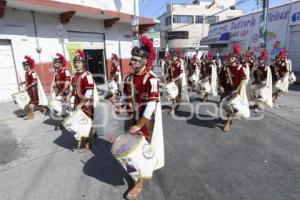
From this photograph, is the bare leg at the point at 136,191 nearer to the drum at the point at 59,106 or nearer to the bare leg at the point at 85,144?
the bare leg at the point at 85,144

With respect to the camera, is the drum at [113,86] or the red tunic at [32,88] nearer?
the red tunic at [32,88]

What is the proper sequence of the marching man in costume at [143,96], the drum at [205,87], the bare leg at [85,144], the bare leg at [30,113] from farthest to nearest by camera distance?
the drum at [205,87]
the bare leg at [30,113]
the bare leg at [85,144]
the marching man in costume at [143,96]

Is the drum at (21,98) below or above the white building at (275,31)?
below

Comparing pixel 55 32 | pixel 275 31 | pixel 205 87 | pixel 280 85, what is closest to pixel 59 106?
pixel 205 87

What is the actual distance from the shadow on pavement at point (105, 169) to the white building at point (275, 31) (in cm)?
1596

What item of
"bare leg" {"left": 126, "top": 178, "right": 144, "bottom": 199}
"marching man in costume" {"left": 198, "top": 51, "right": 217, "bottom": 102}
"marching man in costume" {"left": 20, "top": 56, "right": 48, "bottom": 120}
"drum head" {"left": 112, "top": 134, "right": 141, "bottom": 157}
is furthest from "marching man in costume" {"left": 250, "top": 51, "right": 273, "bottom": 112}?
A: "marching man in costume" {"left": 20, "top": 56, "right": 48, "bottom": 120}

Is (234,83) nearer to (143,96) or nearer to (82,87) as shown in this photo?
(143,96)

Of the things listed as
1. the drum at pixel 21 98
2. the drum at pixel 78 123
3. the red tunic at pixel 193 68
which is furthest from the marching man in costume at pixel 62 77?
the red tunic at pixel 193 68

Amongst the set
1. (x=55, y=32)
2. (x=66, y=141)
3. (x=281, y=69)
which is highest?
(x=55, y=32)

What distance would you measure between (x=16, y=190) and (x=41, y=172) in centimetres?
55

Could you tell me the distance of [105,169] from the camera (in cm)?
404

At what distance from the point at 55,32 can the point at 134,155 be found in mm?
10873

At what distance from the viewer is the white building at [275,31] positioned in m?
16.4

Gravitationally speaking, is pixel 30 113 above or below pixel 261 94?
below
